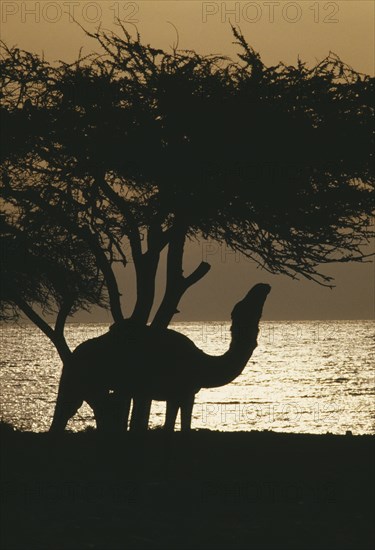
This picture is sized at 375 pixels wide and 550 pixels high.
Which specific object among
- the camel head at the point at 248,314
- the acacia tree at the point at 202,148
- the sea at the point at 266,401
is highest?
the acacia tree at the point at 202,148

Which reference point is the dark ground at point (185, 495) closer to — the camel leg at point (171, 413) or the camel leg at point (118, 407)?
the camel leg at point (171, 413)

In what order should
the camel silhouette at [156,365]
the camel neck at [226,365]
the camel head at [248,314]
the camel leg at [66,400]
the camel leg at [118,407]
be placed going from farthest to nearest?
the camel leg at [118,407] < the camel leg at [66,400] < the camel head at [248,314] < the camel neck at [226,365] < the camel silhouette at [156,365]

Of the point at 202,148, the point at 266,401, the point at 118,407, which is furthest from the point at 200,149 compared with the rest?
the point at 266,401

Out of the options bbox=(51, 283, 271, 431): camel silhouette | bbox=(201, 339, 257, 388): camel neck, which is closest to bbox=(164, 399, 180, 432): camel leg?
bbox=(51, 283, 271, 431): camel silhouette

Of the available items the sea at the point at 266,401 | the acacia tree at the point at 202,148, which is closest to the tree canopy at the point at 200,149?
the acacia tree at the point at 202,148

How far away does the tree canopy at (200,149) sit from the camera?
1981 cm

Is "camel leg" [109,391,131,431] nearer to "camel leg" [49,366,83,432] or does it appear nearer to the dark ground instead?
the dark ground

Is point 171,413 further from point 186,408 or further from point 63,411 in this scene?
point 63,411

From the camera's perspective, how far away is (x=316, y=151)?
65.1 ft

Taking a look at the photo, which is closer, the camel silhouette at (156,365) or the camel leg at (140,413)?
the camel silhouette at (156,365)

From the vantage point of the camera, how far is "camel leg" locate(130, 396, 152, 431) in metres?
16.4

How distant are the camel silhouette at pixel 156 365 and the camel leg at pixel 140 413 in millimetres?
22

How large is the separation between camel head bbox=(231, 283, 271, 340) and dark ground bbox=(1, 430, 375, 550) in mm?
1859

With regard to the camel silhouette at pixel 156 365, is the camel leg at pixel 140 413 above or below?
below
